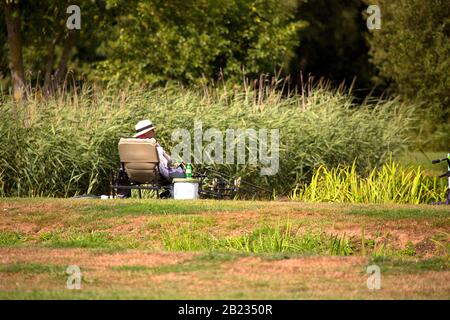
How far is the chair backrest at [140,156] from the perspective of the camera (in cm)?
1581

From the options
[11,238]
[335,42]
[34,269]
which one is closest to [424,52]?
[11,238]

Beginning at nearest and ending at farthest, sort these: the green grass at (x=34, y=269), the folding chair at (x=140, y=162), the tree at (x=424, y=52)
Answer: the green grass at (x=34, y=269), the folding chair at (x=140, y=162), the tree at (x=424, y=52)

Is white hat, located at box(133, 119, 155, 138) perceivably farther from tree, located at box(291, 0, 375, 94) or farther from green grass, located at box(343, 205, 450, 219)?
tree, located at box(291, 0, 375, 94)

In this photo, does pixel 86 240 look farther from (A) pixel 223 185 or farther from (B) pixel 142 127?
(A) pixel 223 185

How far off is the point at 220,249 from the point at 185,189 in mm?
2906

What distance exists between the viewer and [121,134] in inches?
703

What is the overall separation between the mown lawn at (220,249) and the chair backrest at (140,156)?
668 millimetres

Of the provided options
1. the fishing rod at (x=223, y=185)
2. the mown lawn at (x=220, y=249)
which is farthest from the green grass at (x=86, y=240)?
the fishing rod at (x=223, y=185)

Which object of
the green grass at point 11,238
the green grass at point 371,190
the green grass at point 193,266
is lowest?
the green grass at point 371,190

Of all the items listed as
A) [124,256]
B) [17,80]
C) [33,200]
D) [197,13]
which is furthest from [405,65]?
[124,256]

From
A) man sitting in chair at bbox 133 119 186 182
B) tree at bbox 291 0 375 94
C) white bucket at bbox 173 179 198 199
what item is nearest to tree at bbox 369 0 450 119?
man sitting in chair at bbox 133 119 186 182

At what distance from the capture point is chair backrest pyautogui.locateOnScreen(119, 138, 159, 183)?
15.8m

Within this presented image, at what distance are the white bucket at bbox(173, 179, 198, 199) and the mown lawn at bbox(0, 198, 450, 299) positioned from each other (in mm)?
664

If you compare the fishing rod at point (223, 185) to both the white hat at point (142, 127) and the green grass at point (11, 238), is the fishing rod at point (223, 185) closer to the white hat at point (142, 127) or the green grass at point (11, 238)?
the white hat at point (142, 127)
